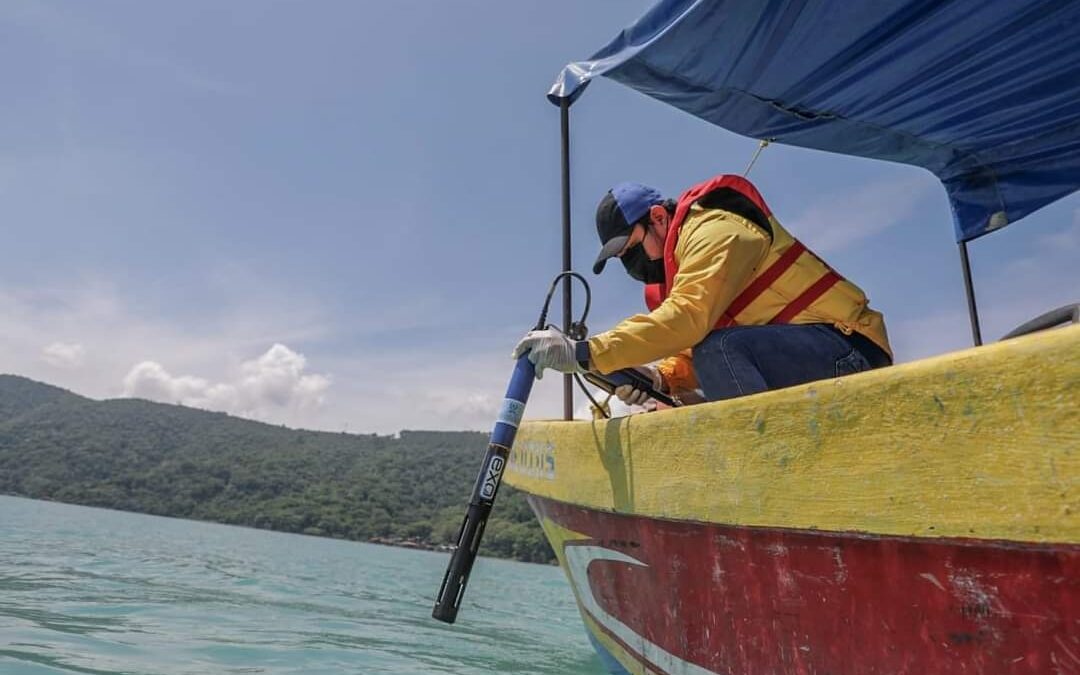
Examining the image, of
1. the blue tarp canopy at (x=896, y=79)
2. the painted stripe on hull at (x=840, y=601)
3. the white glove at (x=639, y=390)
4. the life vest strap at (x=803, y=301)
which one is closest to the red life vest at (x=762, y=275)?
the life vest strap at (x=803, y=301)

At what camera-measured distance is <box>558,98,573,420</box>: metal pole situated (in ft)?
11.4

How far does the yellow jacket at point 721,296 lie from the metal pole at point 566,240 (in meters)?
1.10

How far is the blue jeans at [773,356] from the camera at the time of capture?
2.21 m

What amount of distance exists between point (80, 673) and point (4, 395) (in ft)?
622

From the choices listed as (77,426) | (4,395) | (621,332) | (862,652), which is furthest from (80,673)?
(4,395)

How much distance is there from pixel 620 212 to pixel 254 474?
10498 centimetres

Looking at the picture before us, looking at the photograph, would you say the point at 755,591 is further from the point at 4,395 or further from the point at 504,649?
the point at 4,395

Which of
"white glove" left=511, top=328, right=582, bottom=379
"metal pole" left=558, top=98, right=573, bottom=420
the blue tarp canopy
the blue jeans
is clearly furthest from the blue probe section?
the blue tarp canopy

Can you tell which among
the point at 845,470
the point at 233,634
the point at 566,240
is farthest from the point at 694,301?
the point at 233,634

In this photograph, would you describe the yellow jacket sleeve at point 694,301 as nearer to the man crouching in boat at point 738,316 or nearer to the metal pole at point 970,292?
the man crouching in boat at point 738,316

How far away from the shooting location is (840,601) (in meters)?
1.37

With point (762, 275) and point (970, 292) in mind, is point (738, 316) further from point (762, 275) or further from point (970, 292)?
point (970, 292)

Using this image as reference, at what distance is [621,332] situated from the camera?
7.06ft

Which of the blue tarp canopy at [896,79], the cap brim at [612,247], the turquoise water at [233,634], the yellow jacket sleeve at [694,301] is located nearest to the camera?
the yellow jacket sleeve at [694,301]
